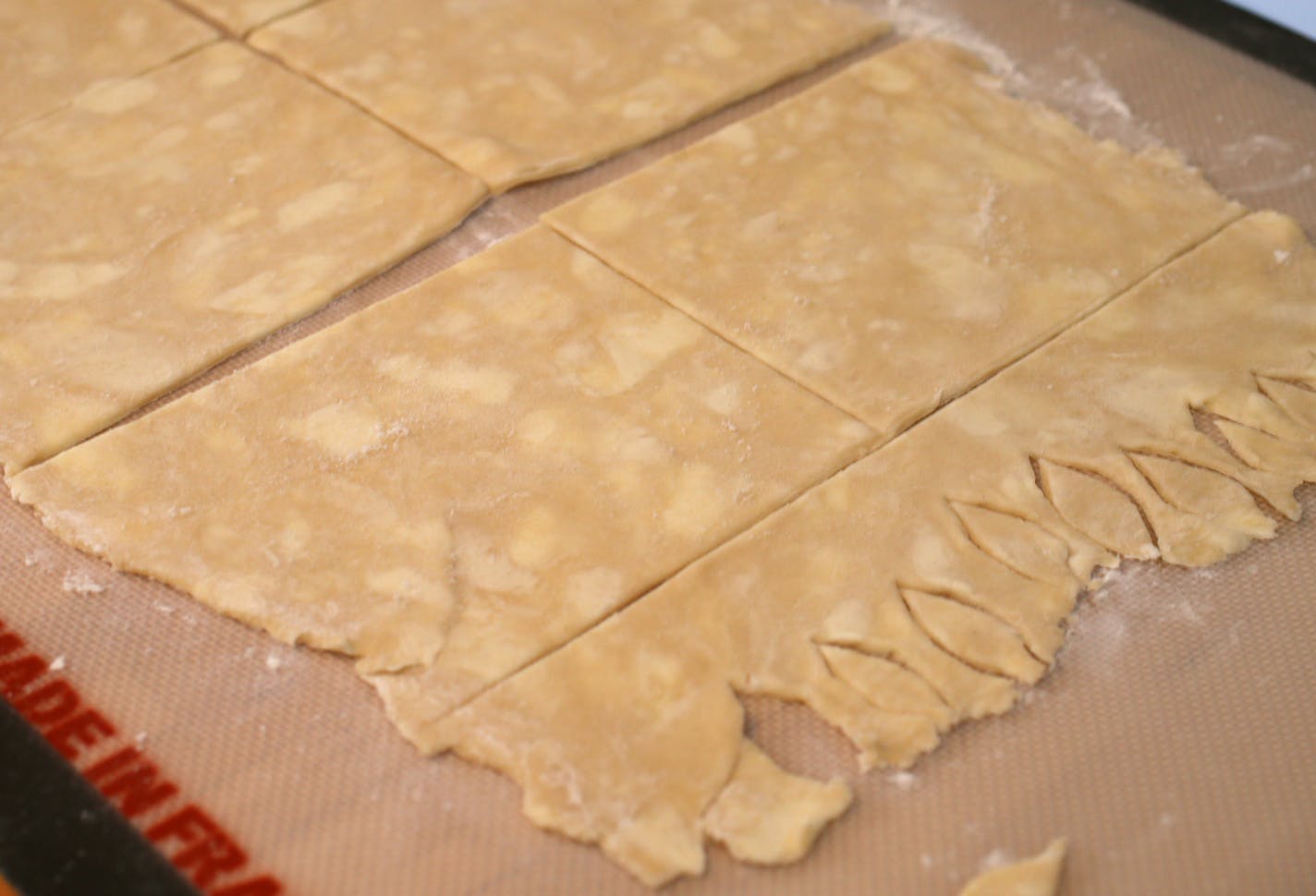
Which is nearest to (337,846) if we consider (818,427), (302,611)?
(302,611)

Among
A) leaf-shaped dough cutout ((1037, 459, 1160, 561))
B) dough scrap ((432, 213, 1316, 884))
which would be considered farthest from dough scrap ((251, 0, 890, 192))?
leaf-shaped dough cutout ((1037, 459, 1160, 561))

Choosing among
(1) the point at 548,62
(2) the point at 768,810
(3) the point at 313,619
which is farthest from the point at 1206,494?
(1) the point at 548,62

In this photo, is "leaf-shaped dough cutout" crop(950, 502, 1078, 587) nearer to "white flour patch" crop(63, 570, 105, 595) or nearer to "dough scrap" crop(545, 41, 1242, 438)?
"dough scrap" crop(545, 41, 1242, 438)

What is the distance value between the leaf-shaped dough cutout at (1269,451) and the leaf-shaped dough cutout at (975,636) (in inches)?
15.7

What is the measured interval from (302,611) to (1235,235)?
126 centimetres

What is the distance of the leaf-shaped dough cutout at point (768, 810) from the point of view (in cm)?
127

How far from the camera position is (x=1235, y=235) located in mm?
1888

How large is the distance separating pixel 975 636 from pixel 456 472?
560 mm

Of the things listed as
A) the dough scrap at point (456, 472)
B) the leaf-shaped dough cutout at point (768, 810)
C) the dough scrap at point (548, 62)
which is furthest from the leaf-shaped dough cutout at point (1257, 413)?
the dough scrap at point (548, 62)

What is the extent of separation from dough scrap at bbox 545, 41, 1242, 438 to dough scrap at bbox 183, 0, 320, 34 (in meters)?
0.67

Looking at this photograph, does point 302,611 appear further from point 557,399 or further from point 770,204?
point 770,204

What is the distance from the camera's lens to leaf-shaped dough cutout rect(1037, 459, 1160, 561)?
153 centimetres

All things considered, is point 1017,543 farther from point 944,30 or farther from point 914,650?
point 944,30

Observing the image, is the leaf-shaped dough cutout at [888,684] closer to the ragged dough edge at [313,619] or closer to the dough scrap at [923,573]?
the dough scrap at [923,573]
